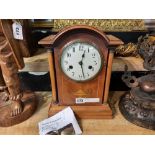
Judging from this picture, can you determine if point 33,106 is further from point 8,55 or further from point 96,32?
point 96,32

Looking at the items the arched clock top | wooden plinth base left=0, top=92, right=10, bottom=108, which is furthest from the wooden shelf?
the arched clock top

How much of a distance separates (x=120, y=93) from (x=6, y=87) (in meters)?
0.50

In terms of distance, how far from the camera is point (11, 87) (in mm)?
868

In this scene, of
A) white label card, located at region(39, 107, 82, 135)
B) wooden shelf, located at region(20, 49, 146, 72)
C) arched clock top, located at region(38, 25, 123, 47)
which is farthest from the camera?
wooden shelf, located at region(20, 49, 146, 72)

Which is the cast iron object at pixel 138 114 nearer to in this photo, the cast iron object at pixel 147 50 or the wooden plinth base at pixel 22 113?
the cast iron object at pixel 147 50

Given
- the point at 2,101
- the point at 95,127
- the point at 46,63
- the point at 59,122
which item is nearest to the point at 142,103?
the point at 95,127

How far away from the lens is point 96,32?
76 cm

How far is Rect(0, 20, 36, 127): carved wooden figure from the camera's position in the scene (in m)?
0.78

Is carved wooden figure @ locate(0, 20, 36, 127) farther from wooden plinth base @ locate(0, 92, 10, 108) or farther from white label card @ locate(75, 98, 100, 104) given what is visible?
white label card @ locate(75, 98, 100, 104)

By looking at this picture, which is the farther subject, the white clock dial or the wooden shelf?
the wooden shelf

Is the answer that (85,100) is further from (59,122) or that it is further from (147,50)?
(147,50)

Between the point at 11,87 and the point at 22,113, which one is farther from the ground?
the point at 11,87

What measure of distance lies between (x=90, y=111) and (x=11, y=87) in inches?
12.3

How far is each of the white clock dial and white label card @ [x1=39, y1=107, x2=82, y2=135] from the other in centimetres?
15
